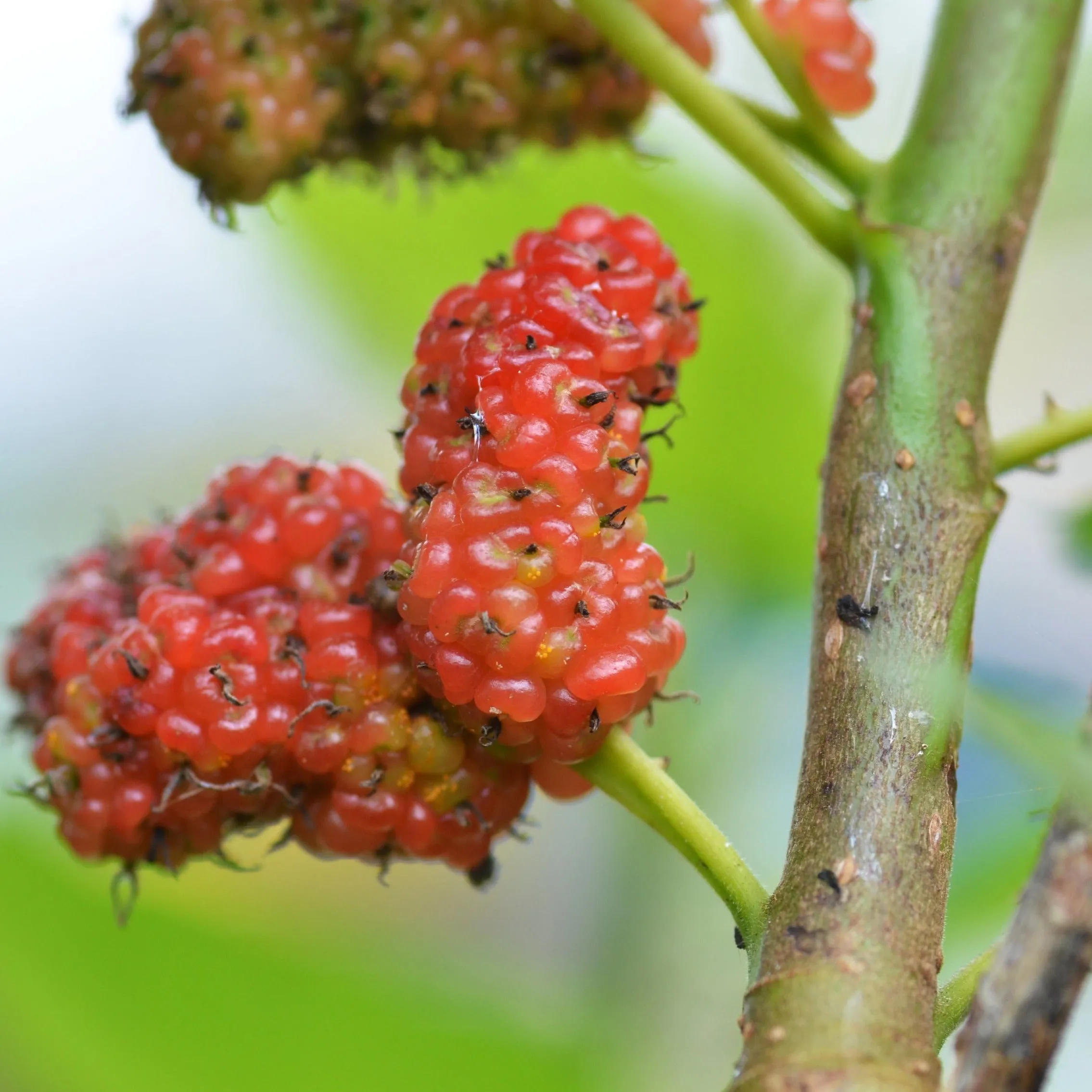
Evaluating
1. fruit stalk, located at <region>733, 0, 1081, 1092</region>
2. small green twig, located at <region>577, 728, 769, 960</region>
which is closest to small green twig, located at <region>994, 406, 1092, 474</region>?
fruit stalk, located at <region>733, 0, 1081, 1092</region>

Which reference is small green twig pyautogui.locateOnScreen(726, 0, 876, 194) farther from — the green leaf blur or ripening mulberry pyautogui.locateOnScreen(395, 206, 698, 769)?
the green leaf blur

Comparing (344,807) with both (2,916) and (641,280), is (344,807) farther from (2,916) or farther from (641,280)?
(2,916)

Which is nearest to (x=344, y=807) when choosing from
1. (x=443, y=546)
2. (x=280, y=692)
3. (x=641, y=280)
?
(x=280, y=692)

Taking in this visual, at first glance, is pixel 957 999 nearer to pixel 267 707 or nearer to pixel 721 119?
pixel 267 707

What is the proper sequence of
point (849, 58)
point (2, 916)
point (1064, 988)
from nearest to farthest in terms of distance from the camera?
point (1064, 988), point (849, 58), point (2, 916)

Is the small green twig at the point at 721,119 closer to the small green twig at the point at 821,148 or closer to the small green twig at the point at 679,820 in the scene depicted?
the small green twig at the point at 821,148
